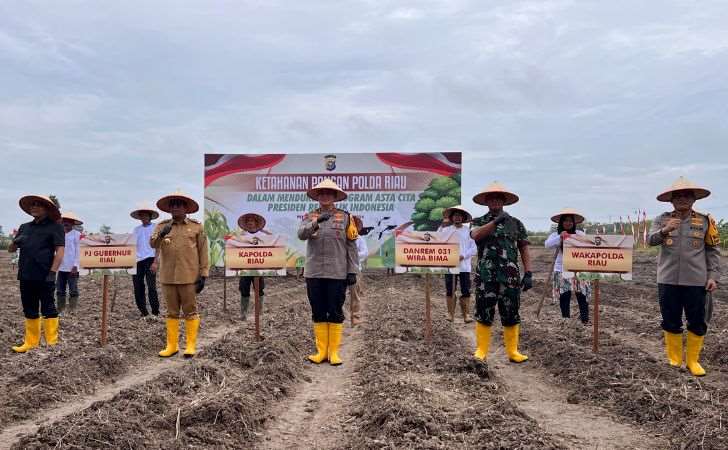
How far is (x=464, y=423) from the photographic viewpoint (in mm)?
4316

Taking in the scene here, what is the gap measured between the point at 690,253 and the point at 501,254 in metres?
1.84

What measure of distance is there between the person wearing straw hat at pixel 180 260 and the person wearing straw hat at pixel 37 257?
1.30 m

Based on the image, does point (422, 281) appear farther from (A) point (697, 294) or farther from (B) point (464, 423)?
(B) point (464, 423)

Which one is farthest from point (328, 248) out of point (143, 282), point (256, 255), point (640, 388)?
point (143, 282)

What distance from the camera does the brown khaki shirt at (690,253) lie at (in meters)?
6.29

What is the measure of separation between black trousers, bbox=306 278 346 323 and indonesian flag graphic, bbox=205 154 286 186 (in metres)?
13.3

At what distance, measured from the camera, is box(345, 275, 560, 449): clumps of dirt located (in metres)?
4.04

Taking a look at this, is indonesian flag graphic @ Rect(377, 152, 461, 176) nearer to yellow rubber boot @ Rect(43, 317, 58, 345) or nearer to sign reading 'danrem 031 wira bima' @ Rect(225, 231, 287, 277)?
sign reading 'danrem 031 wira bima' @ Rect(225, 231, 287, 277)

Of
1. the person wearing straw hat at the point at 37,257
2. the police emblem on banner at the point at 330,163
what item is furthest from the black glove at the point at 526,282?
the police emblem on banner at the point at 330,163

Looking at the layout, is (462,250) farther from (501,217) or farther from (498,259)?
(501,217)

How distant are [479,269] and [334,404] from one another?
6.89 feet

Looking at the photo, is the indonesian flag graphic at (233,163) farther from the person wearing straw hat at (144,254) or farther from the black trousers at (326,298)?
the black trousers at (326,298)

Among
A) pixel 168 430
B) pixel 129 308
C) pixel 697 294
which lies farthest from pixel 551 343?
pixel 129 308

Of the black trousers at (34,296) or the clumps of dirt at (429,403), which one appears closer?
the clumps of dirt at (429,403)
